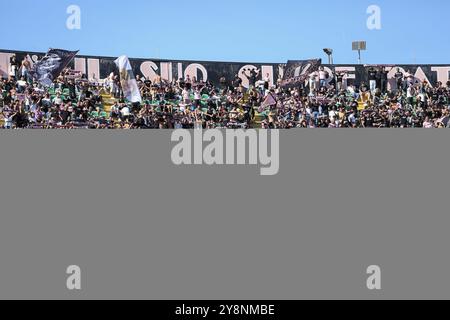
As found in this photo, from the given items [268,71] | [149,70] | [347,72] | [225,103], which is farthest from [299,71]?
[149,70]

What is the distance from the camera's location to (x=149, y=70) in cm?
2866

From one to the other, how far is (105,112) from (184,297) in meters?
13.3

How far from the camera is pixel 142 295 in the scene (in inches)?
514

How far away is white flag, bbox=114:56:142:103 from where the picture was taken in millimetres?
26059

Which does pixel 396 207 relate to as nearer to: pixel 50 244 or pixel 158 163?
pixel 158 163

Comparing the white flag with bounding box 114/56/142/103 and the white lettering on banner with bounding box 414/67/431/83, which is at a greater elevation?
Answer: the white lettering on banner with bounding box 414/67/431/83

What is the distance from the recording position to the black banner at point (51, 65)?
25478mm

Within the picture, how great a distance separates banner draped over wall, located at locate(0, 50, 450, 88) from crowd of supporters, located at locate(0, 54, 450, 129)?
0.35m

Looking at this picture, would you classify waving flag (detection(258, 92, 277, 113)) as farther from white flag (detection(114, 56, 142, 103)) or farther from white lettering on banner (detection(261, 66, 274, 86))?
white flag (detection(114, 56, 142, 103))

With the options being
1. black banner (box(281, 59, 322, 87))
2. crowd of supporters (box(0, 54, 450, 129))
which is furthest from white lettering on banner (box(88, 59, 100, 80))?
black banner (box(281, 59, 322, 87))

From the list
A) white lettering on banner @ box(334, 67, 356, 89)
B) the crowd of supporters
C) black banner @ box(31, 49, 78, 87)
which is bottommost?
the crowd of supporters

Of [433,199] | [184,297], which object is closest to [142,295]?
[184,297]

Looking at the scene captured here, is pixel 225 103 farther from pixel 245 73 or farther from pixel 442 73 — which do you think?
pixel 442 73

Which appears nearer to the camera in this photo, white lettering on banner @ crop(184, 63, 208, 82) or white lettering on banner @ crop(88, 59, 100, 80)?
white lettering on banner @ crop(88, 59, 100, 80)
